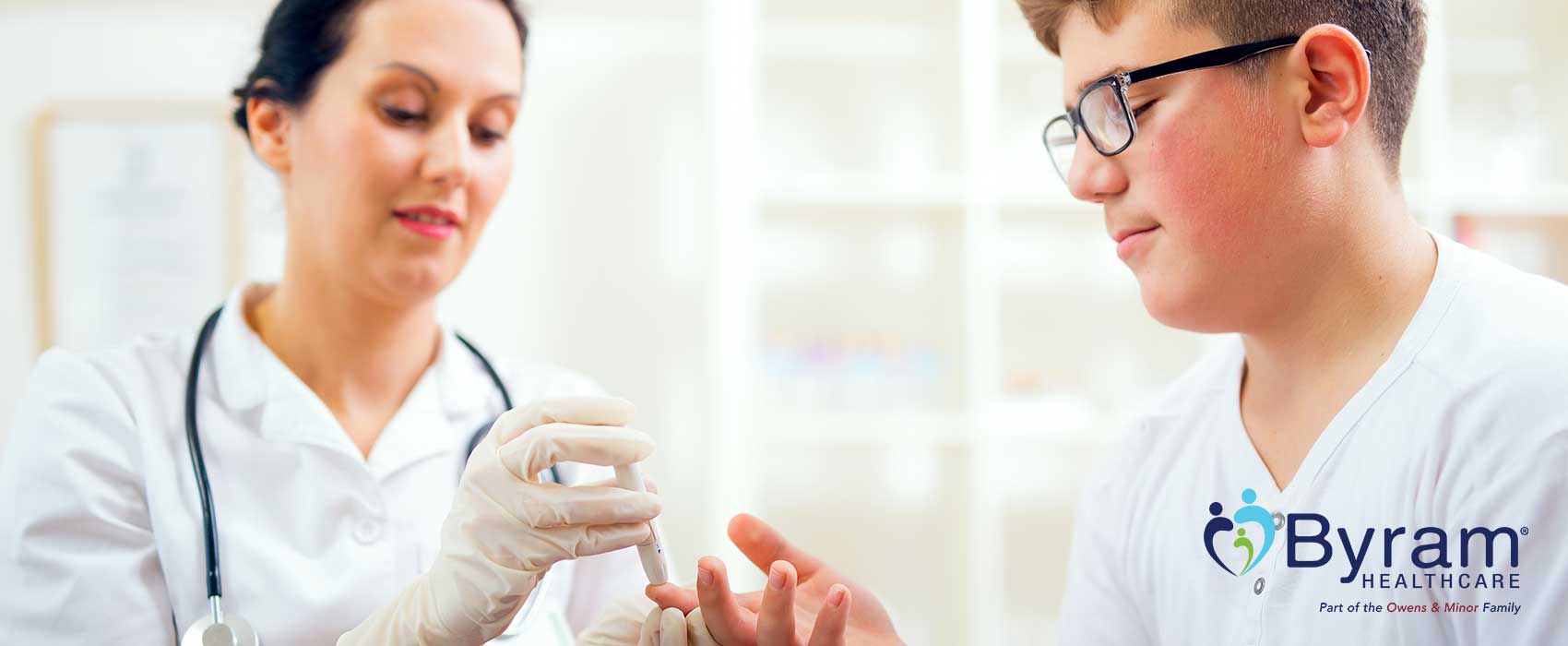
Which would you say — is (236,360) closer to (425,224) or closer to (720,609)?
(425,224)

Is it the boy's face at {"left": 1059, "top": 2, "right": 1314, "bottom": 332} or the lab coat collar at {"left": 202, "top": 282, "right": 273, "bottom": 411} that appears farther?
the lab coat collar at {"left": 202, "top": 282, "right": 273, "bottom": 411}

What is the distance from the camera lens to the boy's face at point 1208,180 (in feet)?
3.12

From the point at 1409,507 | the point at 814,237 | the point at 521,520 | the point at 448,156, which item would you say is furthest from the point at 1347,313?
the point at 814,237

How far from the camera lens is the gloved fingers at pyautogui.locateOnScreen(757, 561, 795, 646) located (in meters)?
0.90

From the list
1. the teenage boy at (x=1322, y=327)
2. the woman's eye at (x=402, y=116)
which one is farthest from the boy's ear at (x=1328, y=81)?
the woman's eye at (x=402, y=116)

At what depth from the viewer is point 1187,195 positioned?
37.9 inches

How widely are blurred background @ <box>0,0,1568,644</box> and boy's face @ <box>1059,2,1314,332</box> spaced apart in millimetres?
1207

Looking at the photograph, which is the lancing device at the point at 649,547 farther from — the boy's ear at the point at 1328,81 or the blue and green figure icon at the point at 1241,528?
the boy's ear at the point at 1328,81

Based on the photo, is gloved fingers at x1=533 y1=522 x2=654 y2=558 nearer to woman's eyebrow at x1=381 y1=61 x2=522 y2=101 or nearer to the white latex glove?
the white latex glove

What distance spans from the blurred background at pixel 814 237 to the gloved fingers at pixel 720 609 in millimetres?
1188

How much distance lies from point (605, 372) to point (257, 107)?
1315mm

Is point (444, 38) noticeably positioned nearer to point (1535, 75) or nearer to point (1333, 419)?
point (1333, 419)

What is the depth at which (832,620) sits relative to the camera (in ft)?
3.06

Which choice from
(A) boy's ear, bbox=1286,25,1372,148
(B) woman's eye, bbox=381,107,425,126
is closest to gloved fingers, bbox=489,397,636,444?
(B) woman's eye, bbox=381,107,425,126
